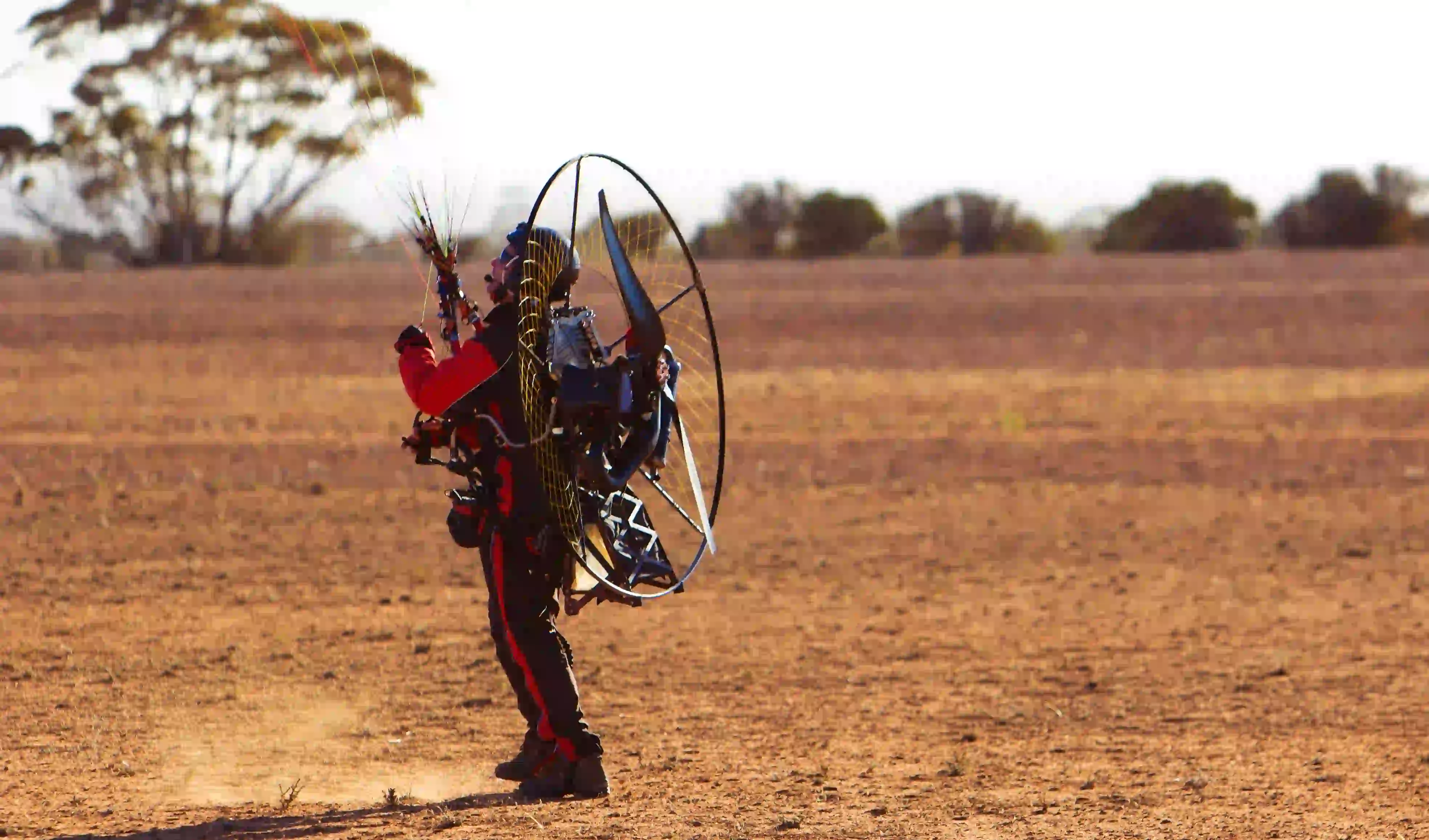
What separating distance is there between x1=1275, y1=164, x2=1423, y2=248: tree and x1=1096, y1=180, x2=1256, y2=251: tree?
185 cm

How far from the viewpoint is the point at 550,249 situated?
22.0 feet

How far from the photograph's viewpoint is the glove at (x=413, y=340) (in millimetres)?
6387

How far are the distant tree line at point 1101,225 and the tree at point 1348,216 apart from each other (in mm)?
40

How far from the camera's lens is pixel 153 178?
57.4 meters

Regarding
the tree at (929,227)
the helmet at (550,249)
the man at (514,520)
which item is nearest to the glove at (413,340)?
the man at (514,520)

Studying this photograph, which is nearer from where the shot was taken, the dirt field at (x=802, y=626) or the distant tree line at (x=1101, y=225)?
the dirt field at (x=802, y=626)

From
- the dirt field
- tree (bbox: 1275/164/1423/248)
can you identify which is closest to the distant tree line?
tree (bbox: 1275/164/1423/248)

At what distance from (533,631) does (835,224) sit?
208ft

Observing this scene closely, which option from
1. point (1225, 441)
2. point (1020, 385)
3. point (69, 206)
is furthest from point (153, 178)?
point (1225, 441)

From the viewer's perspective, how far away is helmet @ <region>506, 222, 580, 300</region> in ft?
21.7

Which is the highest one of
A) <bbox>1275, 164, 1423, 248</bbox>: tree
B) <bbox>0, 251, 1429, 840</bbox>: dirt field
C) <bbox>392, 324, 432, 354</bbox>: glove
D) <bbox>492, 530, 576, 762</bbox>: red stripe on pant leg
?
<bbox>1275, 164, 1423, 248</bbox>: tree

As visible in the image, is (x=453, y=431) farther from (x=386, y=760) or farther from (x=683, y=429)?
(x=386, y=760)

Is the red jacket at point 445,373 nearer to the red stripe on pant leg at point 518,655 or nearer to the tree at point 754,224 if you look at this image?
the red stripe on pant leg at point 518,655

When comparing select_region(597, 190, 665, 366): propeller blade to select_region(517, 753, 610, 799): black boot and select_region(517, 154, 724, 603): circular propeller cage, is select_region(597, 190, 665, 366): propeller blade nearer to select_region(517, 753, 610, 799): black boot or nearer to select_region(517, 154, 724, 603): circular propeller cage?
select_region(517, 154, 724, 603): circular propeller cage
